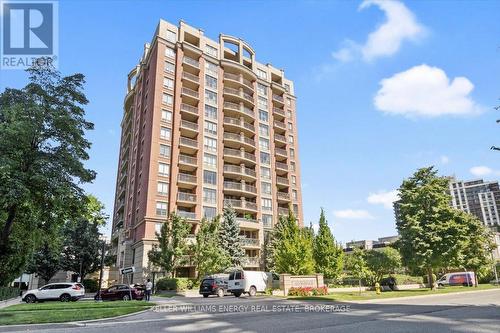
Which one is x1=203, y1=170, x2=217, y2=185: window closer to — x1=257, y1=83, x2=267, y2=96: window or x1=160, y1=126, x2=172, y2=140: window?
x1=160, y1=126, x2=172, y2=140: window

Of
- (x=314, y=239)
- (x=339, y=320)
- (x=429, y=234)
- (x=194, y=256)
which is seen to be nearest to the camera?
(x=339, y=320)

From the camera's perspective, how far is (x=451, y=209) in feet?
119

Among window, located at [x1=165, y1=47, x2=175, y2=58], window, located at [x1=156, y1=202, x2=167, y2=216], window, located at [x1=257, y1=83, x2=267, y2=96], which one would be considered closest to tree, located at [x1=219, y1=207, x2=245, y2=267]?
window, located at [x1=156, y1=202, x2=167, y2=216]

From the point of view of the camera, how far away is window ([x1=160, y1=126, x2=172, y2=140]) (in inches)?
1864

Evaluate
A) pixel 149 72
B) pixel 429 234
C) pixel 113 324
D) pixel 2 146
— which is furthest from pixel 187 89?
pixel 113 324

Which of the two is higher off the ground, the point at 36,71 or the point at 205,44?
the point at 205,44

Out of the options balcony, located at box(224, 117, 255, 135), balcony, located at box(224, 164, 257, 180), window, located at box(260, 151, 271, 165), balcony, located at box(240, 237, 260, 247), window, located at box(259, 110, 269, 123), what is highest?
window, located at box(259, 110, 269, 123)

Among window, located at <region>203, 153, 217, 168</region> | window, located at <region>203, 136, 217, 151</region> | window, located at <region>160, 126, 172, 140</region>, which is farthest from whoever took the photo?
window, located at <region>203, 136, 217, 151</region>

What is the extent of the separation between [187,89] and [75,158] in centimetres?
2867

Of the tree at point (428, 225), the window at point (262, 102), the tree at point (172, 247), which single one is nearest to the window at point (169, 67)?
the window at point (262, 102)

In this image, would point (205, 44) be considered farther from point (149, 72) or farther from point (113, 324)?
point (113, 324)

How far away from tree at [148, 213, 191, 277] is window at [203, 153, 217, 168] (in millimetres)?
12585

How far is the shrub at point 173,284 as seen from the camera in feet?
117

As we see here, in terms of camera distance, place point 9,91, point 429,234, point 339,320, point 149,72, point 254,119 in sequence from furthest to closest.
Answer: point 254,119, point 149,72, point 429,234, point 9,91, point 339,320
